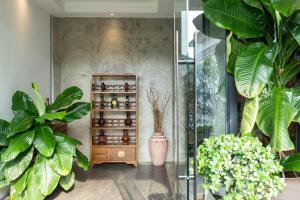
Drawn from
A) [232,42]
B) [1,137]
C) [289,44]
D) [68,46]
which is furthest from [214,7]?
[68,46]

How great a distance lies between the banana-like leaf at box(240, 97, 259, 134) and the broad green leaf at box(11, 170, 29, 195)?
2.77 meters

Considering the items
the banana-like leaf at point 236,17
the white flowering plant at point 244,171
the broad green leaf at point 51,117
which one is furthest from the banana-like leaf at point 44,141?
the banana-like leaf at point 236,17

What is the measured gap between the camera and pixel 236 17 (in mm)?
1944

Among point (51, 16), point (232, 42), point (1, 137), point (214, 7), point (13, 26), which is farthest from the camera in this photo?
point (51, 16)

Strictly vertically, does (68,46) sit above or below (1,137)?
above

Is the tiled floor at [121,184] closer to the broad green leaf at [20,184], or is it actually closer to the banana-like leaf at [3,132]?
the broad green leaf at [20,184]

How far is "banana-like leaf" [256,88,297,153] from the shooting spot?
178 centimetres

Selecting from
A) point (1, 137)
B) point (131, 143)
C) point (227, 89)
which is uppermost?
point (227, 89)

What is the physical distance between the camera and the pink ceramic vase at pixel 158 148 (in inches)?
233

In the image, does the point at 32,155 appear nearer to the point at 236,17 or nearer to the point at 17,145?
the point at 17,145

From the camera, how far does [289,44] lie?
2.01m

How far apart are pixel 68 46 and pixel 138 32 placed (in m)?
1.51

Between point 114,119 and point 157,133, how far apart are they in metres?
0.96

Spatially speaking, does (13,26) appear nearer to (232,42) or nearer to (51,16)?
(51,16)
